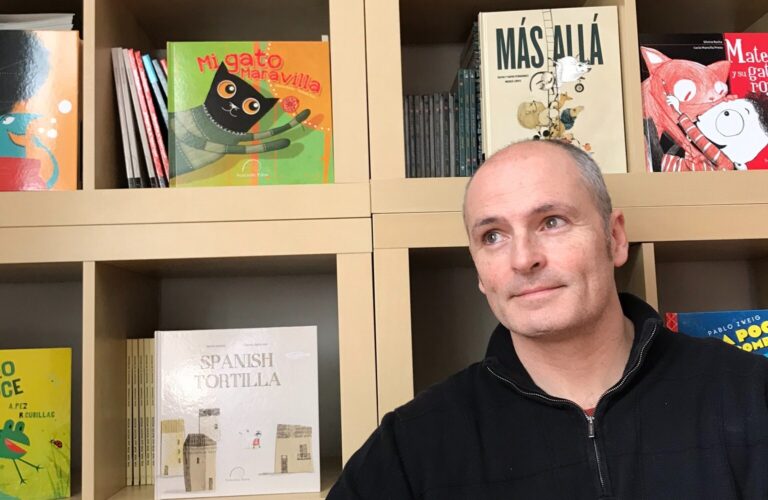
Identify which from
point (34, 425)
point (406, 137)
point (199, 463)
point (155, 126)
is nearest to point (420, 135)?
point (406, 137)

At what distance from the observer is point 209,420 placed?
137cm

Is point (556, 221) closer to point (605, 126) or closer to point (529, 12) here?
point (605, 126)

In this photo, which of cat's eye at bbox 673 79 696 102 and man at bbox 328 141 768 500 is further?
cat's eye at bbox 673 79 696 102

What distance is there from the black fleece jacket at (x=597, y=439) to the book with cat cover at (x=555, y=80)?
0.40 m

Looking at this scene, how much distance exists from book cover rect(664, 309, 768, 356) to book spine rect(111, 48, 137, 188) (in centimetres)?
105

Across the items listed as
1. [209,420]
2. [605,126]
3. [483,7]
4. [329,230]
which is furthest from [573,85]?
[209,420]

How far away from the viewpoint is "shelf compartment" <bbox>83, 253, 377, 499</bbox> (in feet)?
4.39

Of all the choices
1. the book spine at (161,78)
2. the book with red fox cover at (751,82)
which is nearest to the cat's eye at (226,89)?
the book spine at (161,78)

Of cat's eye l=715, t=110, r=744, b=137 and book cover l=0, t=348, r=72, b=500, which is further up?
cat's eye l=715, t=110, r=744, b=137

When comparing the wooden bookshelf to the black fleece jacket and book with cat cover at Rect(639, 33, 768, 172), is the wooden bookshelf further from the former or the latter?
the black fleece jacket

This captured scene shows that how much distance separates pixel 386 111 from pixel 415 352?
2.05ft

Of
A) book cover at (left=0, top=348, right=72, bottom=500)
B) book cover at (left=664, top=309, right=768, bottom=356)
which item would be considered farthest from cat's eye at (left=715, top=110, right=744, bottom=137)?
book cover at (left=0, top=348, right=72, bottom=500)

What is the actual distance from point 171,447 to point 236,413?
13 cm

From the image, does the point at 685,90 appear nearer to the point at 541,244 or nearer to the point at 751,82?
the point at 751,82
